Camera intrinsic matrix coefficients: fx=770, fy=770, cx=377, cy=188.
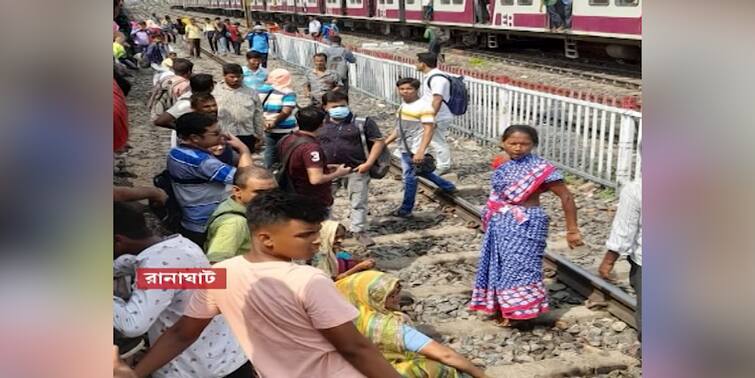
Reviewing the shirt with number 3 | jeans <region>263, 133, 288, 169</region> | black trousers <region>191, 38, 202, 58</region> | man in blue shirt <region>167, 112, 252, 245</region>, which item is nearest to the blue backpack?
jeans <region>263, 133, 288, 169</region>

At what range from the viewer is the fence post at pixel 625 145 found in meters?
4.97

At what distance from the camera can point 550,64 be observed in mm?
6973

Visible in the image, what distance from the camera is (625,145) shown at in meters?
5.02

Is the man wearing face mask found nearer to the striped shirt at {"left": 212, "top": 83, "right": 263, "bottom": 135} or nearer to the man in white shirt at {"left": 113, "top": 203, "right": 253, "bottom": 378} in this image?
the striped shirt at {"left": 212, "top": 83, "right": 263, "bottom": 135}

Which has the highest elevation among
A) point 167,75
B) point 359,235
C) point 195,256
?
point 167,75

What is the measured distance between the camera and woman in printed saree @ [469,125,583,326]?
3.45 metres

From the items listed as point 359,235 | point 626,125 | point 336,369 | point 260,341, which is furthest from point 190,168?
point 626,125

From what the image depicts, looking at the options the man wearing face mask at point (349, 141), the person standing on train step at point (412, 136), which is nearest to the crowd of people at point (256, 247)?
the man wearing face mask at point (349, 141)

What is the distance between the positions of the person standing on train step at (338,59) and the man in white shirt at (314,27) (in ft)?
1.65

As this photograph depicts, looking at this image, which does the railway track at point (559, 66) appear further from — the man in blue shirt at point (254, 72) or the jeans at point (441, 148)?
the man in blue shirt at point (254, 72)
